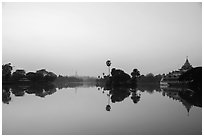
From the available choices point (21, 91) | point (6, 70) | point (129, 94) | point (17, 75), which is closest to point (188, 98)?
point (129, 94)

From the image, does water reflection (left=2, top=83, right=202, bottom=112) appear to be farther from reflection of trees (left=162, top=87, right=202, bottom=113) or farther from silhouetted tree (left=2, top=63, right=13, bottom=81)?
silhouetted tree (left=2, top=63, right=13, bottom=81)

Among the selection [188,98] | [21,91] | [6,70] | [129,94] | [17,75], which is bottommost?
[188,98]

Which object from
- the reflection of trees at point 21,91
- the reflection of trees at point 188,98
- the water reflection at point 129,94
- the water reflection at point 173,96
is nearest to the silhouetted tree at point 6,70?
the reflection of trees at point 21,91

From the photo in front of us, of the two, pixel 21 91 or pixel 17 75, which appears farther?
pixel 17 75

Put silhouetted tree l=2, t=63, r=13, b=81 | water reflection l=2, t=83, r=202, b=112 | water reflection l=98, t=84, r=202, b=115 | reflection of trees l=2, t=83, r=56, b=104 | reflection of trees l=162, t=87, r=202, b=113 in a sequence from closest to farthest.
A: reflection of trees l=162, t=87, r=202, b=113
water reflection l=98, t=84, r=202, b=115
water reflection l=2, t=83, r=202, b=112
reflection of trees l=2, t=83, r=56, b=104
silhouetted tree l=2, t=63, r=13, b=81

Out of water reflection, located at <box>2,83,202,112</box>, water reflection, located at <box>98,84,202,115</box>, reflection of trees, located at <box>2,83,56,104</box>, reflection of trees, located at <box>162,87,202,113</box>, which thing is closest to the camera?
reflection of trees, located at <box>162,87,202,113</box>

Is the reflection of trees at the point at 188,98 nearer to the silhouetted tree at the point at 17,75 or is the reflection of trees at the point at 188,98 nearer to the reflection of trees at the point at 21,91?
the reflection of trees at the point at 21,91

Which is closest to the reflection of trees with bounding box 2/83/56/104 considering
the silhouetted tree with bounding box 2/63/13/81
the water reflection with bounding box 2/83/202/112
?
the water reflection with bounding box 2/83/202/112

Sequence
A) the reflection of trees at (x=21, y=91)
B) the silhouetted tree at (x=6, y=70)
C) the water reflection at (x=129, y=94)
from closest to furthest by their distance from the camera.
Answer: the water reflection at (x=129, y=94)
the reflection of trees at (x=21, y=91)
the silhouetted tree at (x=6, y=70)

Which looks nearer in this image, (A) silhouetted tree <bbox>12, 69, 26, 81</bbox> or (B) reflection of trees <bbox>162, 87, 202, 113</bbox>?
(B) reflection of trees <bbox>162, 87, 202, 113</bbox>

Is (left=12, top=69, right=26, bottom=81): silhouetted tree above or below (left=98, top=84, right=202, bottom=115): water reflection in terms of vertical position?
above

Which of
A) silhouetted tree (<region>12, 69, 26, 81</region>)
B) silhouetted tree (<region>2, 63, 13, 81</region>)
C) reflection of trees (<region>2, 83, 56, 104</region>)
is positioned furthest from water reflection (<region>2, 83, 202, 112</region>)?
silhouetted tree (<region>12, 69, 26, 81</region>)

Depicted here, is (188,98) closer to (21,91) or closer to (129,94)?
(129,94)

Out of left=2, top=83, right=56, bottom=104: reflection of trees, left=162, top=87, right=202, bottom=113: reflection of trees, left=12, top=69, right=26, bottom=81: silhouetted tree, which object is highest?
left=12, top=69, right=26, bottom=81: silhouetted tree
